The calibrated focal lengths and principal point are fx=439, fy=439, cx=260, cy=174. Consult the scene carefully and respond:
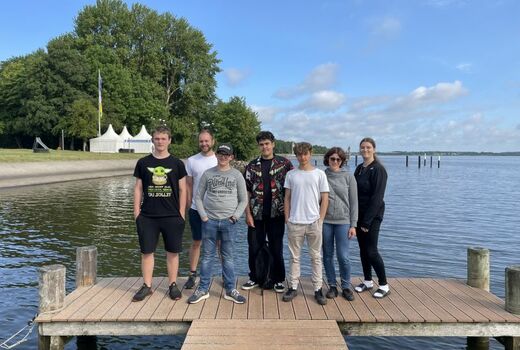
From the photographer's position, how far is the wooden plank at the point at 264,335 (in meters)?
4.74

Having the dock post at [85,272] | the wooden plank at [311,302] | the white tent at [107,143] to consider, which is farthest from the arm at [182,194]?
the white tent at [107,143]

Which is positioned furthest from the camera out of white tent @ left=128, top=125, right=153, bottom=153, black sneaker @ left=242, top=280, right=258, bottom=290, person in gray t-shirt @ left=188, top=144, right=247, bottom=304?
white tent @ left=128, top=125, right=153, bottom=153

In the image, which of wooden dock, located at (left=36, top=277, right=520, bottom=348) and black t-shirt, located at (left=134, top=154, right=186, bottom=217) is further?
black t-shirt, located at (left=134, top=154, right=186, bottom=217)

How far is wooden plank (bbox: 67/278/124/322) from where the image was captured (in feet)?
18.2

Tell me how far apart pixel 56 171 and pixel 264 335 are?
34.1 m

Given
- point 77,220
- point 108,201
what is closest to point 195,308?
point 77,220

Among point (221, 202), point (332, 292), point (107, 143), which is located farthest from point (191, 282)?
point (107, 143)

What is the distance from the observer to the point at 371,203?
240 inches

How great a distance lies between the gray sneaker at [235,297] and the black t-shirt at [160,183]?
1.35m

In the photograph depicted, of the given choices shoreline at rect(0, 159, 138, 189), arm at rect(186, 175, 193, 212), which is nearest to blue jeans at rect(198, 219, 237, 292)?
arm at rect(186, 175, 193, 212)

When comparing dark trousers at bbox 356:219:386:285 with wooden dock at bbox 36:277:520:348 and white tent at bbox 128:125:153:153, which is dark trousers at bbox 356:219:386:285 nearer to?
wooden dock at bbox 36:277:520:348

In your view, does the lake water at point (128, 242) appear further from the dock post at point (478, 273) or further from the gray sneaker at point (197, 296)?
the gray sneaker at point (197, 296)

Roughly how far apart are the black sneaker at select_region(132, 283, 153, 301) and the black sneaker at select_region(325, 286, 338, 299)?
Answer: 101 inches

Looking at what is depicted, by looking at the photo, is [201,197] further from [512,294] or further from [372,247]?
[512,294]
